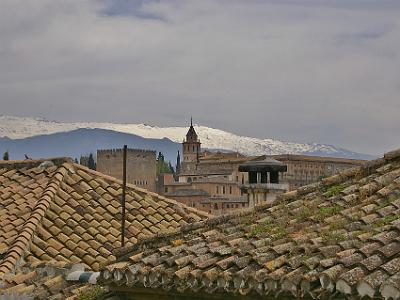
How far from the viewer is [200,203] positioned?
338 feet

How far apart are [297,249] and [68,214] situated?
219 inches

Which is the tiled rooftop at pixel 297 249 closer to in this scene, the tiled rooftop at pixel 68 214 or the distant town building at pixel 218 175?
the tiled rooftop at pixel 68 214

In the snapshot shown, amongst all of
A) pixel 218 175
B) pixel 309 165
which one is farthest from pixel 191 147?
pixel 218 175

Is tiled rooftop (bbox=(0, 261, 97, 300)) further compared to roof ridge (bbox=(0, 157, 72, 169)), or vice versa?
roof ridge (bbox=(0, 157, 72, 169))

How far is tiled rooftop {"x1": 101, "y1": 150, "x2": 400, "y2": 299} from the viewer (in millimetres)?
4977

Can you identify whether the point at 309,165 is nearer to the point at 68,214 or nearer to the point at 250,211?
the point at 68,214

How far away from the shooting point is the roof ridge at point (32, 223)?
29.7ft

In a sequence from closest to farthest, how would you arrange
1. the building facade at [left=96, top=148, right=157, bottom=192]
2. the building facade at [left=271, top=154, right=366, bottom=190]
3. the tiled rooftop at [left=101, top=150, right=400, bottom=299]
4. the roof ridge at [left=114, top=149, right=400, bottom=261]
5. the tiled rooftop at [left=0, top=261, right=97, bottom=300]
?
the tiled rooftop at [left=101, top=150, right=400, bottom=299] → the roof ridge at [left=114, top=149, right=400, bottom=261] → the tiled rooftop at [left=0, top=261, right=97, bottom=300] → the building facade at [left=96, top=148, right=157, bottom=192] → the building facade at [left=271, top=154, right=366, bottom=190]

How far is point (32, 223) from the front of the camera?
1000 cm

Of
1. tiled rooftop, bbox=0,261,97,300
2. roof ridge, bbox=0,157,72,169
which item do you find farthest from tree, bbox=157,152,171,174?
tiled rooftop, bbox=0,261,97,300

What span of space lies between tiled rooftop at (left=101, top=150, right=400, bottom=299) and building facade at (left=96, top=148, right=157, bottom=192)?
100 metres

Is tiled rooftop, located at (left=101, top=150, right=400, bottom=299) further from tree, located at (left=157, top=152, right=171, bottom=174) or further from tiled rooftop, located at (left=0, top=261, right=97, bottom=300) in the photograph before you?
tree, located at (left=157, top=152, right=171, bottom=174)

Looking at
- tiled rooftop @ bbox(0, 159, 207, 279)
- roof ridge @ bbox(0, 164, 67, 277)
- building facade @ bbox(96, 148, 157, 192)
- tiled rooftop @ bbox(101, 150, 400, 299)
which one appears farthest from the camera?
building facade @ bbox(96, 148, 157, 192)

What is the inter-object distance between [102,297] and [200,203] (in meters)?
96.5
